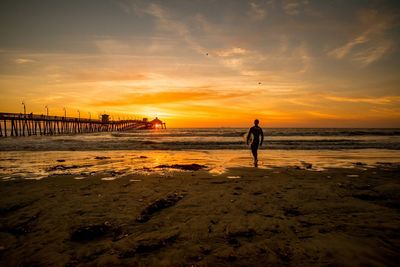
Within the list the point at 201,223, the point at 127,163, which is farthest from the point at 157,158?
the point at 201,223

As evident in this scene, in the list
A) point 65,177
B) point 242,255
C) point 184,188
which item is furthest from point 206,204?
point 65,177

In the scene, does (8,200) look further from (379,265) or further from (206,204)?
(379,265)

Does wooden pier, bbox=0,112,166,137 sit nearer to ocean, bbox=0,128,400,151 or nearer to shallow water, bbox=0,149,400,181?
ocean, bbox=0,128,400,151

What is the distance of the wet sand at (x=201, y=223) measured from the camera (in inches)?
138

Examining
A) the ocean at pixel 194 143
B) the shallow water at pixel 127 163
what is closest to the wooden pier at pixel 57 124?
the ocean at pixel 194 143

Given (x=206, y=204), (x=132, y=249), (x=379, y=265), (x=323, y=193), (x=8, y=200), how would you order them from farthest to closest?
1. (x=323, y=193)
2. (x=8, y=200)
3. (x=206, y=204)
4. (x=132, y=249)
5. (x=379, y=265)

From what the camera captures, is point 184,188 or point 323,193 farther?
point 184,188

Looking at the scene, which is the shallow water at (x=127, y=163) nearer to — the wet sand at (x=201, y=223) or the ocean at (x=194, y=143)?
the wet sand at (x=201, y=223)

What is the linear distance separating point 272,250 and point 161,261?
5.10ft

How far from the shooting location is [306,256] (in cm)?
347

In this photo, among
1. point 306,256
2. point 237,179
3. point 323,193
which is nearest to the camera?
point 306,256

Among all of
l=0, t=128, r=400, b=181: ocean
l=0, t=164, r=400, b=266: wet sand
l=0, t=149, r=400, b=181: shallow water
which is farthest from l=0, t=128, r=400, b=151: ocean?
l=0, t=164, r=400, b=266: wet sand

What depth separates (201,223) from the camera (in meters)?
4.63

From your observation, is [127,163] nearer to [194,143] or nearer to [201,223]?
[201,223]
